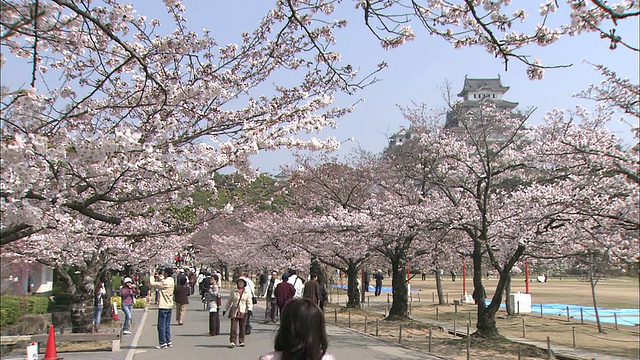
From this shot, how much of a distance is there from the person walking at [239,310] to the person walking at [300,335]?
31.6 ft

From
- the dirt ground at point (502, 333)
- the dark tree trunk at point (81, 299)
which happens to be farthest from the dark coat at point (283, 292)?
the dark tree trunk at point (81, 299)

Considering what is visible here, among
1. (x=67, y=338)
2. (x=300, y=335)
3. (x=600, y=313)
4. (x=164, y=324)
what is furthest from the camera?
(x=600, y=313)

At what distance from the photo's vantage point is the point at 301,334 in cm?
323

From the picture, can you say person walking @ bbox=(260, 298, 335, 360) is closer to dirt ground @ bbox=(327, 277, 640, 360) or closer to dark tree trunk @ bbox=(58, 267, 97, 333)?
dirt ground @ bbox=(327, 277, 640, 360)

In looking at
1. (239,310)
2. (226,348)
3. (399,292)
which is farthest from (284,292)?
(399,292)

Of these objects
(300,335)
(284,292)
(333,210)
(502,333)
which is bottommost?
(502,333)

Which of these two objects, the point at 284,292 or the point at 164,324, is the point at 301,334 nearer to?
the point at 164,324

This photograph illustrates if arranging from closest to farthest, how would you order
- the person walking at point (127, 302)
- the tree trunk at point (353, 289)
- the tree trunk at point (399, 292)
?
the person walking at point (127, 302) < the tree trunk at point (399, 292) < the tree trunk at point (353, 289)

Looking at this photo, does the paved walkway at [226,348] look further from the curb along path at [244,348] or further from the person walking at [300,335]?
the person walking at [300,335]

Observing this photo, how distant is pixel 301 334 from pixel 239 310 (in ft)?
32.1

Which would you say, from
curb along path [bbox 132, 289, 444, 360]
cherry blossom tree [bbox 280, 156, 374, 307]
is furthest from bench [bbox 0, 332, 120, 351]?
cherry blossom tree [bbox 280, 156, 374, 307]

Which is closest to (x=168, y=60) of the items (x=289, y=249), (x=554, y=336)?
(x=554, y=336)

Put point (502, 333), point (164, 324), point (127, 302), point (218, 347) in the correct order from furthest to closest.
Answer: point (502, 333)
point (127, 302)
point (218, 347)
point (164, 324)

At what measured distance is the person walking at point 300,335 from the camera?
10.6 feet
